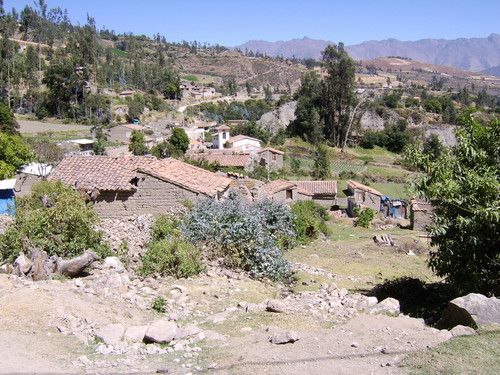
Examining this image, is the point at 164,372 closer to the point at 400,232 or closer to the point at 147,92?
the point at 400,232

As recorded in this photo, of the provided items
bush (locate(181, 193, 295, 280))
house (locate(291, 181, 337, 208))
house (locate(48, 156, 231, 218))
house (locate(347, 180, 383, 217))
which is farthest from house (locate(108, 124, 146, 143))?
bush (locate(181, 193, 295, 280))

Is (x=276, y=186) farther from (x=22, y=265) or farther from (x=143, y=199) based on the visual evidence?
(x=22, y=265)

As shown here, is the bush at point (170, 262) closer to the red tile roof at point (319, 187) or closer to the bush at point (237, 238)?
the bush at point (237, 238)

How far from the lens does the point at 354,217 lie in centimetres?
3284

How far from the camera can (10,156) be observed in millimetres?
27344

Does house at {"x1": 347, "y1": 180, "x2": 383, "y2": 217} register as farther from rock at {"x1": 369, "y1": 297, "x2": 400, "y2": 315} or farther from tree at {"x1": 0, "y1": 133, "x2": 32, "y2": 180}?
rock at {"x1": 369, "y1": 297, "x2": 400, "y2": 315}

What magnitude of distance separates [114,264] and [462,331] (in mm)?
7703

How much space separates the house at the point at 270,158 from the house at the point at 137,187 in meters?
32.0

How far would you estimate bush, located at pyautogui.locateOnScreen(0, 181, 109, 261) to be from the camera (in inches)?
455

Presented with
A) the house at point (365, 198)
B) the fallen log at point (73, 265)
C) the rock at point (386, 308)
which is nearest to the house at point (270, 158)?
the house at point (365, 198)

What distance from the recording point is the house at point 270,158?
50188 mm


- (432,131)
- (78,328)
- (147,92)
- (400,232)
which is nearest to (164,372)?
(78,328)

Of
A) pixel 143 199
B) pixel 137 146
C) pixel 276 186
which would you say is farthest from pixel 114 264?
pixel 137 146

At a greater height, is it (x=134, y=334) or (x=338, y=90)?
(x=338, y=90)
